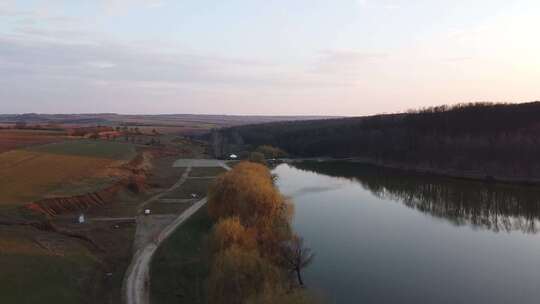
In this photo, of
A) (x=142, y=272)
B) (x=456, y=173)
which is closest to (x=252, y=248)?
(x=142, y=272)

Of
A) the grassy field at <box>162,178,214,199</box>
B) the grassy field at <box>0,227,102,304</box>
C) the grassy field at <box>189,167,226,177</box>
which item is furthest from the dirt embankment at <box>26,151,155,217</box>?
the grassy field at <box>189,167,226,177</box>

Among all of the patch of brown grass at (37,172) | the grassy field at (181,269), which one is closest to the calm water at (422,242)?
the grassy field at (181,269)

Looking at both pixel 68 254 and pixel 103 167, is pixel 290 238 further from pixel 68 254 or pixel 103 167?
pixel 103 167

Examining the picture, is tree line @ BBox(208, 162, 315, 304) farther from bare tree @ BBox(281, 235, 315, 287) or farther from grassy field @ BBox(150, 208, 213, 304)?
grassy field @ BBox(150, 208, 213, 304)

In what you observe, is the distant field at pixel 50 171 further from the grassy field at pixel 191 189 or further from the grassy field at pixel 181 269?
the grassy field at pixel 181 269

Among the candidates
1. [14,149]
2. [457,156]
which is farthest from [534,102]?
[14,149]

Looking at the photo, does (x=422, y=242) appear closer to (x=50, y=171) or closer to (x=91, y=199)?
(x=91, y=199)
